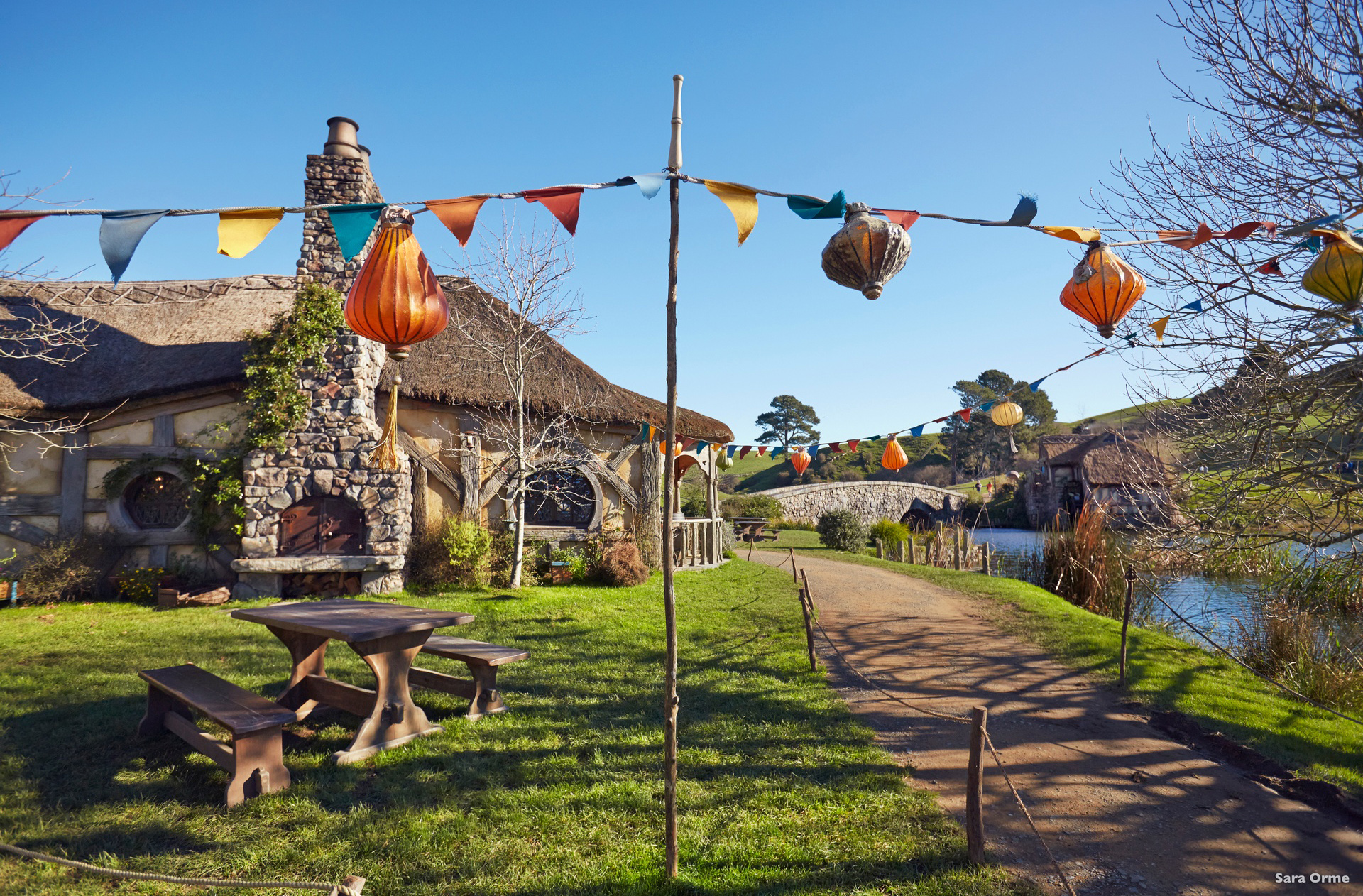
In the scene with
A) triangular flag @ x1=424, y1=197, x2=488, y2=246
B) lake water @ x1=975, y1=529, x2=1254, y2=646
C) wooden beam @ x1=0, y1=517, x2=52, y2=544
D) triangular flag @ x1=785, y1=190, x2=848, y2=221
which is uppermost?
triangular flag @ x1=785, y1=190, x2=848, y2=221

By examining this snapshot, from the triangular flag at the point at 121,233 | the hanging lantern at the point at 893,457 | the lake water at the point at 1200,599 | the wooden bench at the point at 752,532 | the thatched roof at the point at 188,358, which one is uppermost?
the thatched roof at the point at 188,358

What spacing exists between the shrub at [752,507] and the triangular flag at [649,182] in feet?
71.1

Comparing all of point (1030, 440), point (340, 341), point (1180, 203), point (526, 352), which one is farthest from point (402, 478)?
point (1030, 440)

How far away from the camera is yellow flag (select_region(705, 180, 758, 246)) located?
3.32 meters

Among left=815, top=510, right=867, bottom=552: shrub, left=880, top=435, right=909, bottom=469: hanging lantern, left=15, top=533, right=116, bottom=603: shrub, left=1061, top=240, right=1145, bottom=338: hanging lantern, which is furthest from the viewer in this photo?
left=815, top=510, right=867, bottom=552: shrub

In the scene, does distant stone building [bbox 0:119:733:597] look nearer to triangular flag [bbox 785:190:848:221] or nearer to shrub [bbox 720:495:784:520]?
triangular flag [bbox 785:190:848:221]

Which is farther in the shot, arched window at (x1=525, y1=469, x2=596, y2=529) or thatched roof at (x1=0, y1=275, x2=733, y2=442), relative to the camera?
arched window at (x1=525, y1=469, x2=596, y2=529)

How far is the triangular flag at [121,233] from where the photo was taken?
3041mm

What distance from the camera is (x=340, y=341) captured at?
9836mm

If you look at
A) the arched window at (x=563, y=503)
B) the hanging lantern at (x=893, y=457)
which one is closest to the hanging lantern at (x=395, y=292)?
the arched window at (x=563, y=503)

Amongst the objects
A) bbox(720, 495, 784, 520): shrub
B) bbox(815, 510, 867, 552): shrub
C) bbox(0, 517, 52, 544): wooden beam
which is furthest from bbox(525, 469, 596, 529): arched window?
bbox(720, 495, 784, 520): shrub

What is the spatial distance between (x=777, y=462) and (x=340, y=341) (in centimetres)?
5080

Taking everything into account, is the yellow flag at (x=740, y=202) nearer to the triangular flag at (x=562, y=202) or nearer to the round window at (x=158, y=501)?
the triangular flag at (x=562, y=202)

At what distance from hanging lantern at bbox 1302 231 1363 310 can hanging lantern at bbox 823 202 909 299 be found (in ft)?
8.57
